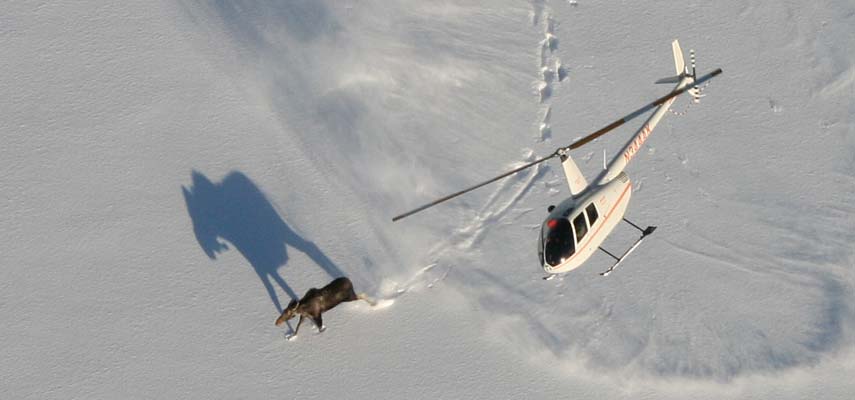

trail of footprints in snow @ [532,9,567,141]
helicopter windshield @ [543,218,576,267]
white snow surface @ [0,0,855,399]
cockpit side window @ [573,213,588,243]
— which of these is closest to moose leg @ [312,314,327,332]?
white snow surface @ [0,0,855,399]

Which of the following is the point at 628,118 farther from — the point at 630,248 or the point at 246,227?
the point at 246,227

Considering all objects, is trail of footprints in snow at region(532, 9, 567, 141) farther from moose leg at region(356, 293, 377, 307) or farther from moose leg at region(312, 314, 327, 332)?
moose leg at region(312, 314, 327, 332)

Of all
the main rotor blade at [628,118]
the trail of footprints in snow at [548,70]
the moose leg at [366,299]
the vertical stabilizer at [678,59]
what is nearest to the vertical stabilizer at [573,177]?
the main rotor blade at [628,118]

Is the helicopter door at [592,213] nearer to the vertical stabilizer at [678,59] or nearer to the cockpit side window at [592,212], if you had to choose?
the cockpit side window at [592,212]

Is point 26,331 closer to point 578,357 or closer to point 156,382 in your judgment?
point 156,382

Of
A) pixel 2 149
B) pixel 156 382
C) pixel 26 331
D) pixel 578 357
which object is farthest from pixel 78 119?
pixel 578 357
